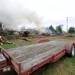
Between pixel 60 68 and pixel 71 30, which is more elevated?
pixel 60 68

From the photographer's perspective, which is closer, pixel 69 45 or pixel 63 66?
pixel 63 66

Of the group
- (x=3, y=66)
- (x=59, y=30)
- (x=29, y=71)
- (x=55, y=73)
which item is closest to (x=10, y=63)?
(x=3, y=66)

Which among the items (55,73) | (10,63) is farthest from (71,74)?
(10,63)

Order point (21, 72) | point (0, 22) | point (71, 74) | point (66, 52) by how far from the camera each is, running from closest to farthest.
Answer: point (21, 72) < point (71, 74) < point (66, 52) < point (0, 22)

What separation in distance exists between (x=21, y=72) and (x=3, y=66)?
1.66 ft

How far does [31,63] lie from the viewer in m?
5.71

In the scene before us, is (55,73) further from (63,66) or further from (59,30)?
(59,30)

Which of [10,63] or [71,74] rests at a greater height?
[10,63]

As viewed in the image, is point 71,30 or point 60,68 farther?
point 71,30

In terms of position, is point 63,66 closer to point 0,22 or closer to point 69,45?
point 69,45

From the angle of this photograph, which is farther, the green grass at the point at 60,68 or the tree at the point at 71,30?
the tree at the point at 71,30

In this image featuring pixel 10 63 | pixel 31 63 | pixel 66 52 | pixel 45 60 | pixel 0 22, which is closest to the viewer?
pixel 10 63

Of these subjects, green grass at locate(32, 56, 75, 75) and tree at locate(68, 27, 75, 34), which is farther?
tree at locate(68, 27, 75, 34)

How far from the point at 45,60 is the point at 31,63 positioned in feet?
2.10
